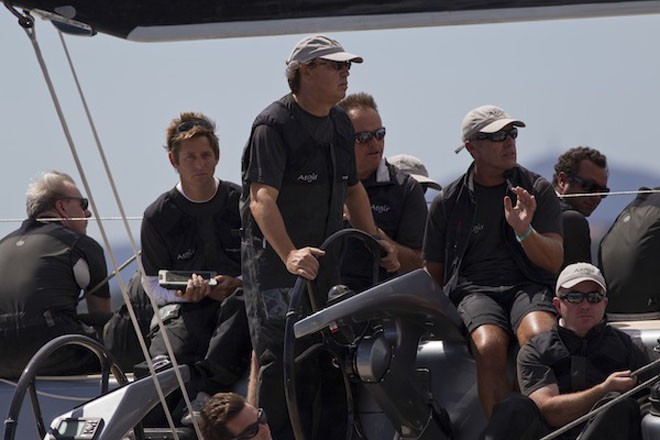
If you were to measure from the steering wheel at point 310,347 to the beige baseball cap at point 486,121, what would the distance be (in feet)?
1.98

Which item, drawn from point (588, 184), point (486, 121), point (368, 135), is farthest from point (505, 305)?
point (588, 184)

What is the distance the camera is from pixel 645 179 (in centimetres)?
570

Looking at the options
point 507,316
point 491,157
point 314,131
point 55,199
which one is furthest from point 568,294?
point 55,199

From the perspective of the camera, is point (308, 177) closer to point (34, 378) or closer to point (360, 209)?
point (360, 209)

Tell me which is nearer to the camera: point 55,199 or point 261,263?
point 261,263

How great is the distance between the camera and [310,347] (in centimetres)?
460

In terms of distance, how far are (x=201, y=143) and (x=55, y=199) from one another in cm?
88

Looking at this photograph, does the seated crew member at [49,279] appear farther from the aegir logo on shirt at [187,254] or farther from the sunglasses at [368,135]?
the sunglasses at [368,135]

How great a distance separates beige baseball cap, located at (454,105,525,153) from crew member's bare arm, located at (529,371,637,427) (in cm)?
109

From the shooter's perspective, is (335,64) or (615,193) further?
(615,193)

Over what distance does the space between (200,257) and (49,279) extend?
0.73 meters

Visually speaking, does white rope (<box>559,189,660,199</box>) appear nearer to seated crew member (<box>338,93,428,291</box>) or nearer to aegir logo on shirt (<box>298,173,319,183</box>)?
seated crew member (<box>338,93,428,291</box>)

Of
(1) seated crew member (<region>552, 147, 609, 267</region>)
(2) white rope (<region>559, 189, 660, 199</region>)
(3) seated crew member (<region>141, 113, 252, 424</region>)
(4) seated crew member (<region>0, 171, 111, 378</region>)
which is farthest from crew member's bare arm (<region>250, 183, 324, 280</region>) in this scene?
(1) seated crew member (<region>552, 147, 609, 267</region>)

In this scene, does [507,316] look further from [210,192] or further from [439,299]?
[210,192]
